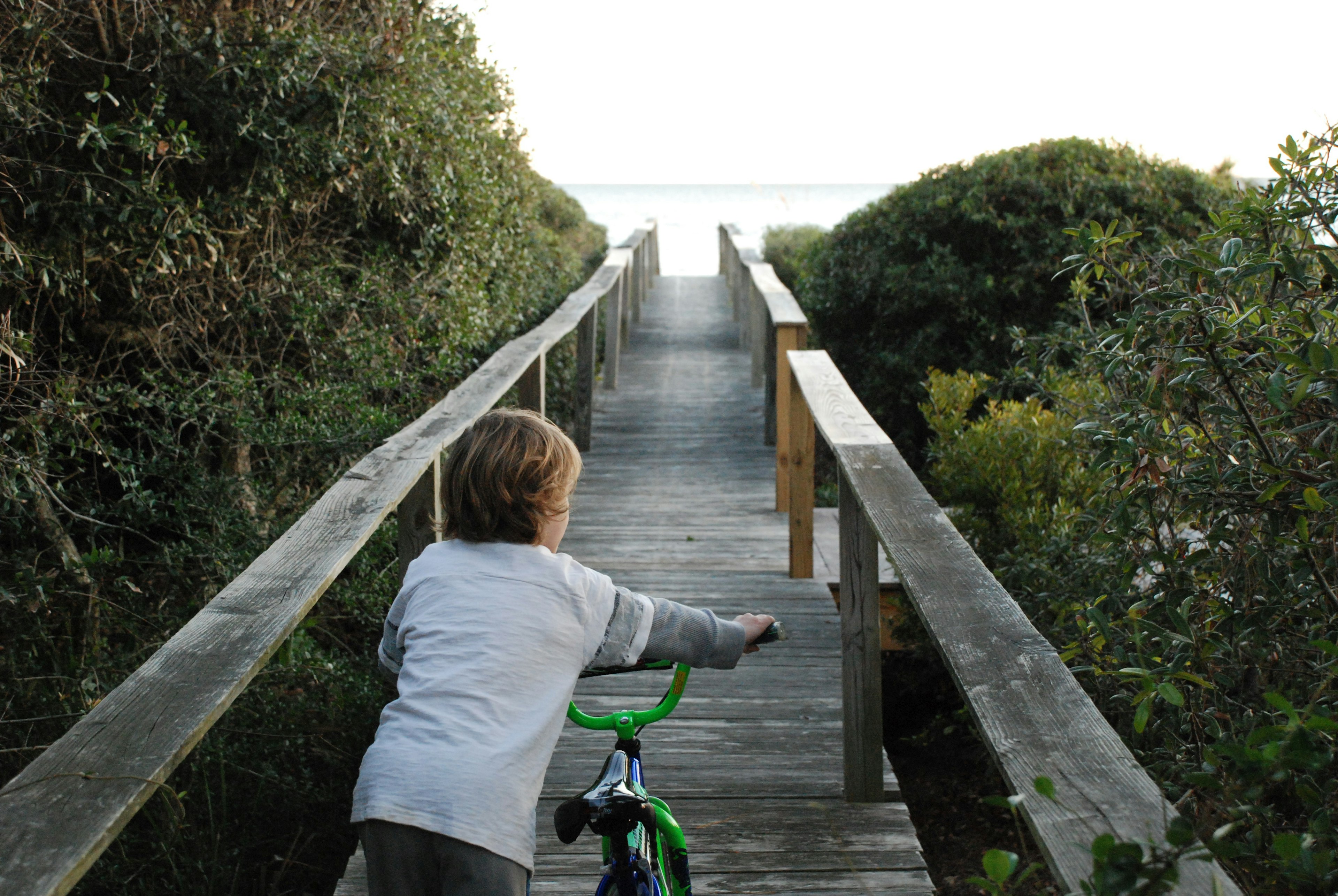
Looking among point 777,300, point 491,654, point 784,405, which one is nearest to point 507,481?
point 491,654

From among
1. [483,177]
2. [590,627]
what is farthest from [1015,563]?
[483,177]

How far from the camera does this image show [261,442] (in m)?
4.62

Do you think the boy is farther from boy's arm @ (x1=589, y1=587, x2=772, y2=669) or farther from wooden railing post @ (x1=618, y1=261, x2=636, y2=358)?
wooden railing post @ (x1=618, y1=261, x2=636, y2=358)

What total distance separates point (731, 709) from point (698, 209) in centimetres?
7339

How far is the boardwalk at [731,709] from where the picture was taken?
8.84ft

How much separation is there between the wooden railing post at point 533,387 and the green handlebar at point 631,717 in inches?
147

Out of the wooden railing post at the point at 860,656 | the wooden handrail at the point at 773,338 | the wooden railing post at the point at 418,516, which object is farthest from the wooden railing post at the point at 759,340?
the wooden railing post at the point at 860,656

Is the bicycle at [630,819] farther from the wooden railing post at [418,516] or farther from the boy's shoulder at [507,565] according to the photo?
the wooden railing post at [418,516]

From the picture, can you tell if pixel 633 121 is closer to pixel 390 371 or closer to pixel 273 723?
pixel 390 371

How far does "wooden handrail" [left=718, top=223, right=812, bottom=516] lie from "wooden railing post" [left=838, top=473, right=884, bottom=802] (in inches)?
77.4

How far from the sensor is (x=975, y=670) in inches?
59.2

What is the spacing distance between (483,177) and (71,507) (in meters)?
3.57

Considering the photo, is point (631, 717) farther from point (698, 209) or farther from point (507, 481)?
point (698, 209)

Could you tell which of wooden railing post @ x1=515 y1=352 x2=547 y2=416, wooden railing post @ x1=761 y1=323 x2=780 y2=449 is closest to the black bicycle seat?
wooden railing post @ x1=515 y1=352 x2=547 y2=416
